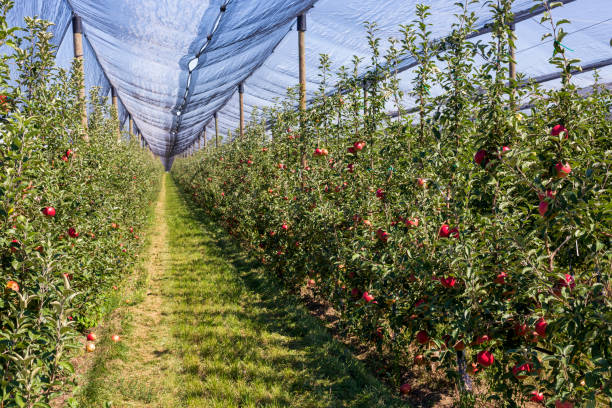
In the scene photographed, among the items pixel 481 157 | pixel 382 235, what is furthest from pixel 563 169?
pixel 382 235

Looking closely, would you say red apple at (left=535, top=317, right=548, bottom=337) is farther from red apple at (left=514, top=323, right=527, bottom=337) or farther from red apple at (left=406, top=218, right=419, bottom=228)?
red apple at (left=406, top=218, right=419, bottom=228)

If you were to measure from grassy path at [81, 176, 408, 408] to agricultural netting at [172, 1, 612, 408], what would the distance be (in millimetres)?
486

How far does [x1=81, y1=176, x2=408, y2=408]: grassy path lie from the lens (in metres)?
3.07

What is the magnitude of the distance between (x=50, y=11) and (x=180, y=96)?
6336 millimetres

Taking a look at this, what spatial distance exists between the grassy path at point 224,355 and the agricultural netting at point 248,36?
13.7ft

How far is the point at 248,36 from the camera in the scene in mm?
7754

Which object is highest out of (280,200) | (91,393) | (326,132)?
(326,132)

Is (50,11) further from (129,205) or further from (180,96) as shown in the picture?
(180,96)

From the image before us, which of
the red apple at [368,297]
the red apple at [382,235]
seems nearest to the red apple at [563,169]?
the red apple at [382,235]

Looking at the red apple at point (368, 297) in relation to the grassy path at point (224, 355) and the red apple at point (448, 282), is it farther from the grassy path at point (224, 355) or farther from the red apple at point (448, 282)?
the red apple at point (448, 282)

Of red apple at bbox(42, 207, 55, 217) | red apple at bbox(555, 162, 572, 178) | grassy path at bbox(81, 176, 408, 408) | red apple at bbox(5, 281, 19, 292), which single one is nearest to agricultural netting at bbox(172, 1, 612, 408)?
red apple at bbox(555, 162, 572, 178)

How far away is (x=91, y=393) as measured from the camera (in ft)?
10.2

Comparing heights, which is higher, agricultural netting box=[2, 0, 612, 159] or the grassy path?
agricultural netting box=[2, 0, 612, 159]

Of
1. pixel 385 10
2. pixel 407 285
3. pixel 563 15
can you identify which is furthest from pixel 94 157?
pixel 563 15
